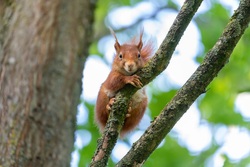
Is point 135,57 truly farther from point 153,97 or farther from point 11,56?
point 153,97

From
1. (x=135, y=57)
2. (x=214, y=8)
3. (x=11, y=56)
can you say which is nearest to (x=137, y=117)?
(x=135, y=57)

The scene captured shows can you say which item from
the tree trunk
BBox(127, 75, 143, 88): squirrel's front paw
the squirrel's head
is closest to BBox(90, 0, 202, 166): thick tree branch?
BBox(127, 75, 143, 88): squirrel's front paw

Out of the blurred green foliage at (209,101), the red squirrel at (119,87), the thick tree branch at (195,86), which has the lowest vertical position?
the thick tree branch at (195,86)

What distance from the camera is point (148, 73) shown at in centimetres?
279

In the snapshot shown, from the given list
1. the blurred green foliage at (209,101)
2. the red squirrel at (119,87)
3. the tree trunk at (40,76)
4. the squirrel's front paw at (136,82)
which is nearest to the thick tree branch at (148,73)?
the squirrel's front paw at (136,82)

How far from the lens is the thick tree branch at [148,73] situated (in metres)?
2.65

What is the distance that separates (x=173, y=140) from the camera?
597cm

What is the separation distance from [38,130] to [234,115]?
237 centimetres

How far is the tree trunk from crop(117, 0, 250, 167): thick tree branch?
1141mm

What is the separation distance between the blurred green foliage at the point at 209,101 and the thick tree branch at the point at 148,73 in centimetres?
226

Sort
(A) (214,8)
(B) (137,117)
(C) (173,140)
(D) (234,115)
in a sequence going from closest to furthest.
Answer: (B) (137,117) < (D) (234,115) < (C) (173,140) < (A) (214,8)

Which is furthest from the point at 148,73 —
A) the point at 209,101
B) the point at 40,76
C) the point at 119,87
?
the point at 209,101

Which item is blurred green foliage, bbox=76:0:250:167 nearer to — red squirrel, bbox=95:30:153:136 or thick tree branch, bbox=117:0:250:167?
red squirrel, bbox=95:30:153:136

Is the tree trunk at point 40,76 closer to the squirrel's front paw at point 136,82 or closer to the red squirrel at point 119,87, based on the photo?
the red squirrel at point 119,87
